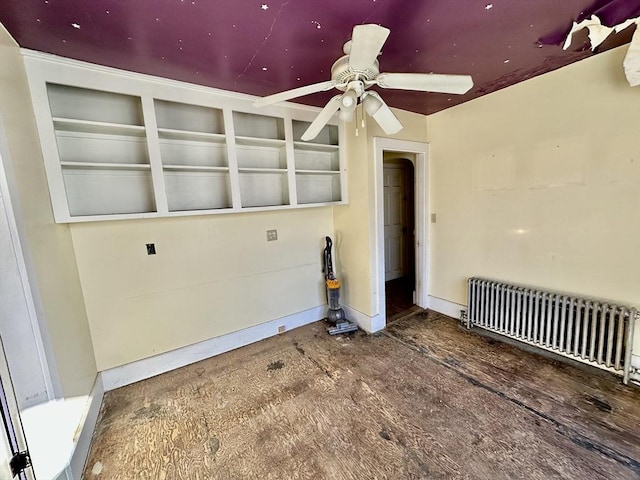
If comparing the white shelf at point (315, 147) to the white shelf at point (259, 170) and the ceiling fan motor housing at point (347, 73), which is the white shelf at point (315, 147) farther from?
the ceiling fan motor housing at point (347, 73)

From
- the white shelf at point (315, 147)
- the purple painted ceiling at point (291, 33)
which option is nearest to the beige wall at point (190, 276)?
the white shelf at point (315, 147)

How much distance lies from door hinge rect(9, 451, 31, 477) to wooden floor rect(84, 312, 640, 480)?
81cm

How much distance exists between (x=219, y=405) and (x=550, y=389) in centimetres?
265

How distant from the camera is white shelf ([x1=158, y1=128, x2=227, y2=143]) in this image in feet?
7.39

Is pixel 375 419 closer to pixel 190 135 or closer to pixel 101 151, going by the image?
pixel 190 135

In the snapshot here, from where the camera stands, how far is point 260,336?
122 inches

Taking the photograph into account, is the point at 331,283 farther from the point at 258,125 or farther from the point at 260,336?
the point at 258,125

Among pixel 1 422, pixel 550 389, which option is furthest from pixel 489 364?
pixel 1 422

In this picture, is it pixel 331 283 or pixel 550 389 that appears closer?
pixel 550 389

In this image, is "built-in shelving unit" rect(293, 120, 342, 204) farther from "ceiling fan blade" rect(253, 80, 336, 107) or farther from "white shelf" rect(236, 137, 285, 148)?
"ceiling fan blade" rect(253, 80, 336, 107)

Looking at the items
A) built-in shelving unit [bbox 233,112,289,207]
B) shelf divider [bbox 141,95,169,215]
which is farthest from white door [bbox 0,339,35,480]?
built-in shelving unit [bbox 233,112,289,207]

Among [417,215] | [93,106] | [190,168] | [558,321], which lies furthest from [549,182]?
[93,106]

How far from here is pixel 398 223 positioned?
5.00 meters

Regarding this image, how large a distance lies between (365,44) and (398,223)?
4068 millimetres
